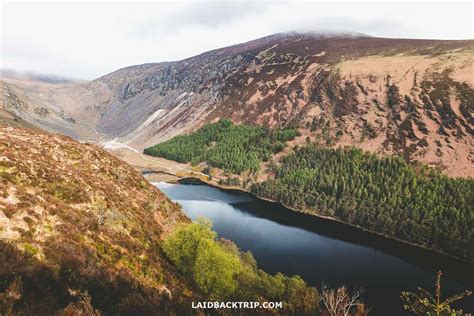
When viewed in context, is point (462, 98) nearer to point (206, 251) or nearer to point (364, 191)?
point (364, 191)

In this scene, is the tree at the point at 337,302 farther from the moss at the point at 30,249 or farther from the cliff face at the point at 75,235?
the moss at the point at 30,249

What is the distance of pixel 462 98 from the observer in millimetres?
191375

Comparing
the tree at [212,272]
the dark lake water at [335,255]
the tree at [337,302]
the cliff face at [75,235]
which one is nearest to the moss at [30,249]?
the cliff face at [75,235]

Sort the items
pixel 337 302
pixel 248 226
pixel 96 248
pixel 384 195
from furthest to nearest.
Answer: pixel 384 195
pixel 248 226
pixel 96 248
pixel 337 302

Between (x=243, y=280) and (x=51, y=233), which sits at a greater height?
(x=51, y=233)

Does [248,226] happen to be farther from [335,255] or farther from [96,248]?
[96,248]

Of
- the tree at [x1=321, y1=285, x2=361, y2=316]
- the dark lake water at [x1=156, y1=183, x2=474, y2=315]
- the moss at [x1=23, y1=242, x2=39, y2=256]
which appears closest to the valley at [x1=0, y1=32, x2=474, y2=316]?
the moss at [x1=23, y1=242, x2=39, y2=256]

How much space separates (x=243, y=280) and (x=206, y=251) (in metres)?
12.0

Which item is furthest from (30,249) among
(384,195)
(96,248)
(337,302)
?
(384,195)

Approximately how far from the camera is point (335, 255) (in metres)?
109

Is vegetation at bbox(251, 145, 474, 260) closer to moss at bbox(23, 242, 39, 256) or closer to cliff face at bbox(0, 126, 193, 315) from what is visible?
cliff face at bbox(0, 126, 193, 315)

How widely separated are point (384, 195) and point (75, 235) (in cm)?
14082

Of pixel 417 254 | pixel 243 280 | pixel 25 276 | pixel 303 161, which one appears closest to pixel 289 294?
pixel 243 280

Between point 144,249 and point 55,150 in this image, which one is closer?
point 144,249
